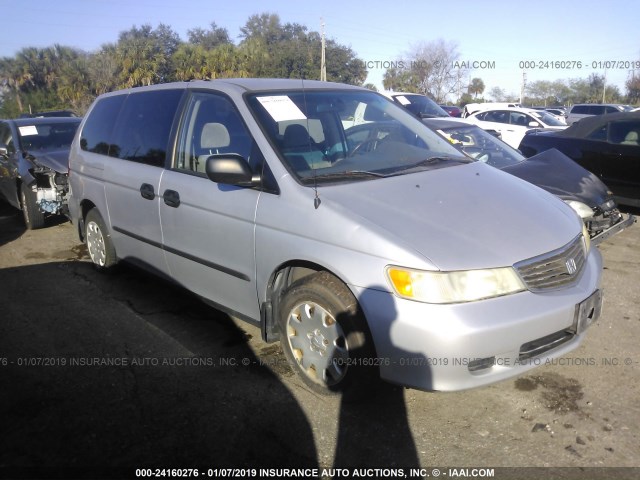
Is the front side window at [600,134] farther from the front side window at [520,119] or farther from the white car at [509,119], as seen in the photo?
the front side window at [520,119]

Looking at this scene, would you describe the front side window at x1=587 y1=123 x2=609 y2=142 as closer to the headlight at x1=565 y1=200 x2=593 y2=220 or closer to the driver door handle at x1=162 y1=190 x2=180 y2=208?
the headlight at x1=565 y1=200 x2=593 y2=220

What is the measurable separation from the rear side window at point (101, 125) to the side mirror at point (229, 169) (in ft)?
6.89

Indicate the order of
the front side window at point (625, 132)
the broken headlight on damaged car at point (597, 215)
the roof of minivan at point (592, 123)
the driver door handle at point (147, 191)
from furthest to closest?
the roof of minivan at point (592, 123) < the front side window at point (625, 132) < the broken headlight on damaged car at point (597, 215) < the driver door handle at point (147, 191)

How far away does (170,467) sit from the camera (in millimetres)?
2566

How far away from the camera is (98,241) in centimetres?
521

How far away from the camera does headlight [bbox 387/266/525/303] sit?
2.53 meters

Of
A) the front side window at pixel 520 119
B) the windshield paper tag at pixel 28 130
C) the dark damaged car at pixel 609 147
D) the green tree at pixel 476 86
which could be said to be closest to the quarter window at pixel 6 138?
the windshield paper tag at pixel 28 130

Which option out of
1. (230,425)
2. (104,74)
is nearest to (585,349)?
(230,425)

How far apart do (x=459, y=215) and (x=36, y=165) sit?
20.1 feet

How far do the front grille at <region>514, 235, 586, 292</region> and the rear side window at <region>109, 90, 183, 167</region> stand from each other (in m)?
2.68

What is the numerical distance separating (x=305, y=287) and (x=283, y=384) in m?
0.73

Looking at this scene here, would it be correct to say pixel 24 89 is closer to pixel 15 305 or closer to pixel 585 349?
pixel 15 305

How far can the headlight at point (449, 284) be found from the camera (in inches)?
99.7

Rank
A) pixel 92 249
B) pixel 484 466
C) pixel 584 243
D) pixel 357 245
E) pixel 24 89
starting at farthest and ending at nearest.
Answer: pixel 24 89 < pixel 92 249 < pixel 584 243 < pixel 357 245 < pixel 484 466
